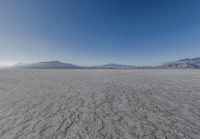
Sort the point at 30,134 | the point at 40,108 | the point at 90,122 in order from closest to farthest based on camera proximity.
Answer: the point at 30,134, the point at 90,122, the point at 40,108

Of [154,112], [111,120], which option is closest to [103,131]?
[111,120]

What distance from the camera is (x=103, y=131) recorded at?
292cm

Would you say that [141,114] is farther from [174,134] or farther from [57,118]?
[57,118]

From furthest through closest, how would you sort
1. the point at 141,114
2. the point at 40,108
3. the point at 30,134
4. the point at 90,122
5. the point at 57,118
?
the point at 40,108 < the point at 141,114 < the point at 57,118 < the point at 90,122 < the point at 30,134

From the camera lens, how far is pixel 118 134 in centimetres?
280

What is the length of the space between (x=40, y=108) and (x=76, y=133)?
2.31 m

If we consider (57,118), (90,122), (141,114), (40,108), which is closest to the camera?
(90,122)

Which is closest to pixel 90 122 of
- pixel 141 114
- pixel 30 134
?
pixel 30 134

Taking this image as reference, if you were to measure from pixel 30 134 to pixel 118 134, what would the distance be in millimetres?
2133

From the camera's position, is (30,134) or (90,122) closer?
(30,134)

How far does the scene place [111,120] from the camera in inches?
137

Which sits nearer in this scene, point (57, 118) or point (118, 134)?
point (118, 134)

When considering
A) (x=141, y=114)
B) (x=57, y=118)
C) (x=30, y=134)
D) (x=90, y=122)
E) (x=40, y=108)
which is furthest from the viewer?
(x=40, y=108)

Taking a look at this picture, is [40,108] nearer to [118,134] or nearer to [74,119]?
[74,119]
